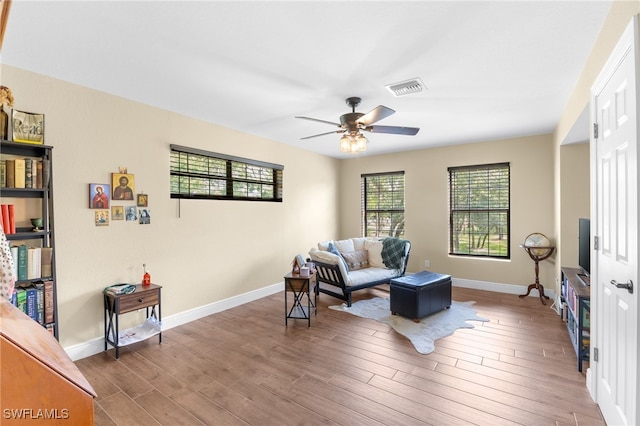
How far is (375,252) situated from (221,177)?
2916mm

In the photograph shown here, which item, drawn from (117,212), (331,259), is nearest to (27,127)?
(117,212)

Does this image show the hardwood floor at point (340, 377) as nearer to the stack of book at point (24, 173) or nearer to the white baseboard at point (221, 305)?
the white baseboard at point (221, 305)

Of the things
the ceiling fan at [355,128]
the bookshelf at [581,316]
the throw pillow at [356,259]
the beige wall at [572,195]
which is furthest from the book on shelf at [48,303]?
the beige wall at [572,195]

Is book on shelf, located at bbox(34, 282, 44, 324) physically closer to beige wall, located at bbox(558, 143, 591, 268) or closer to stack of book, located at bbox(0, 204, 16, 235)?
stack of book, located at bbox(0, 204, 16, 235)

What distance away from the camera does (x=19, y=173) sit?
7.97ft

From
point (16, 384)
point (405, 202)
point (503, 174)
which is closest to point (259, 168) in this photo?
point (405, 202)

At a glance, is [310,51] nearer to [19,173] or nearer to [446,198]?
[19,173]

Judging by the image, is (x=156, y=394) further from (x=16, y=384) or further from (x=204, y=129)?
(x=204, y=129)

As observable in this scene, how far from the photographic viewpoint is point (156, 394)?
2.34 m

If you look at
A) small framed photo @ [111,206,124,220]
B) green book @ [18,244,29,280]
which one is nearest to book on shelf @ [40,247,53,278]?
green book @ [18,244,29,280]

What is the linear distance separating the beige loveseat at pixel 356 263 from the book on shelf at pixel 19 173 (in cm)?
334

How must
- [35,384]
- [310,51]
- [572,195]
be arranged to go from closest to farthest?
[35,384], [310,51], [572,195]

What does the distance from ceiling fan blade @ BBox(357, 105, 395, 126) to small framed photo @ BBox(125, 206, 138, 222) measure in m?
2.62

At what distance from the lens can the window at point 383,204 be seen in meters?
6.21
